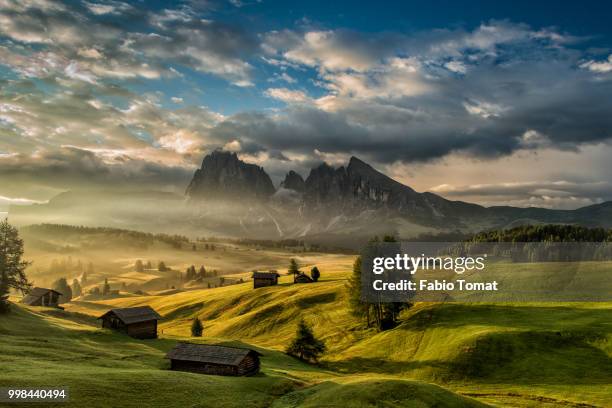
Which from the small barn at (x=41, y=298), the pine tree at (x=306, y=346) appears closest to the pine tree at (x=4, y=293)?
the small barn at (x=41, y=298)

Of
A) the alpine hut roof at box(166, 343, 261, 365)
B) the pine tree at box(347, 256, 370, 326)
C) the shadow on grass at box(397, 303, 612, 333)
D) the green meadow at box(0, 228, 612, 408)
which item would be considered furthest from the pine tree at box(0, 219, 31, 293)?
the shadow on grass at box(397, 303, 612, 333)

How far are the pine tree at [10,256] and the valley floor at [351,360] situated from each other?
6767 millimetres

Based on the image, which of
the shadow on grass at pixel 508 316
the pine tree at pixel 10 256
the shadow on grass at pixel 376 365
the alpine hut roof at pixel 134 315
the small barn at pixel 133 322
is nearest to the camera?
the shadow on grass at pixel 376 365

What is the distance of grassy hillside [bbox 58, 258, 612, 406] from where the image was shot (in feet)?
197

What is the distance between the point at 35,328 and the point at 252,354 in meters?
39.9

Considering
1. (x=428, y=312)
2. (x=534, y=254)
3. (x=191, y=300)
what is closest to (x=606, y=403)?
(x=428, y=312)

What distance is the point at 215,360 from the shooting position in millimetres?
55688

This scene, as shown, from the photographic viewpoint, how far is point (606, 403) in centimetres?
5144

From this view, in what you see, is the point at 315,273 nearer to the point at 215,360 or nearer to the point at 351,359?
the point at 351,359

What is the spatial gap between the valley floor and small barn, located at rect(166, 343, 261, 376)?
224 cm

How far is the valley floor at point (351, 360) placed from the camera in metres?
39.8

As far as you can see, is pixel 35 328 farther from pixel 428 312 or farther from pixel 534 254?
pixel 534 254

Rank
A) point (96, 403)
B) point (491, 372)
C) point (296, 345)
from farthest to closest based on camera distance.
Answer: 1. point (296, 345)
2. point (491, 372)
3. point (96, 403)

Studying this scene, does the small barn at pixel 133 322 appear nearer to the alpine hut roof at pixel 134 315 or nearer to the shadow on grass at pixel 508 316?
the alpine hut roof at pixel 134 315
